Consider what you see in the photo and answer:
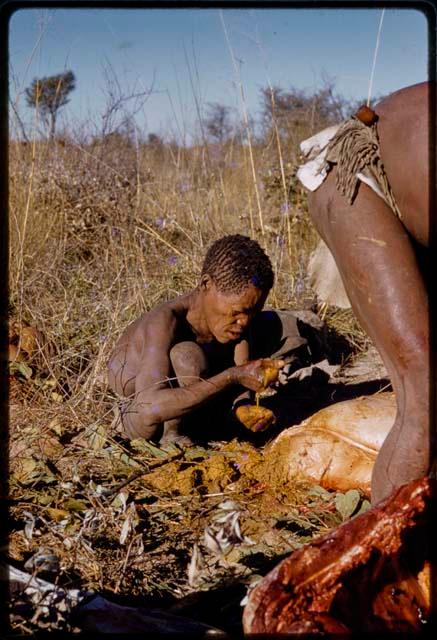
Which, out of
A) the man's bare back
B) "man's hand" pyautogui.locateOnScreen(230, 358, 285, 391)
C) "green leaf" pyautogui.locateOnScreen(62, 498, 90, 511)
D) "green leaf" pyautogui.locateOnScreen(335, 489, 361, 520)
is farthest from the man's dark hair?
"green leaf" pyautogui.locateOnScreen(62, 498, 90, 511)

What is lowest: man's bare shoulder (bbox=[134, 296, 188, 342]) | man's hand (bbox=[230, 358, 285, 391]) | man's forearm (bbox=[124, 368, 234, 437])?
man's forearm (bbox=[124, 368, 234, 437])

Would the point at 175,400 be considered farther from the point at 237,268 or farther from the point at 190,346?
the point at 237,268

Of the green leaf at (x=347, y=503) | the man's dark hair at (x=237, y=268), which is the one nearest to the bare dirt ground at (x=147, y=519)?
the green leaf at (x=347, y=503)

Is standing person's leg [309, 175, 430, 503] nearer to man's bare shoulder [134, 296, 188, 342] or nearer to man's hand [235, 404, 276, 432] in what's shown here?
man's hand [235, 404, 276, 432]

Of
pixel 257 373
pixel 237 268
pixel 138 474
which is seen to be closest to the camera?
pixel 138 474

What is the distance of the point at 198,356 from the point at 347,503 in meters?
0.99

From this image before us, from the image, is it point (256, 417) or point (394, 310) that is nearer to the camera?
point (394, 310)

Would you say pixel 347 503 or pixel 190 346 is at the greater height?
pixel 190 346

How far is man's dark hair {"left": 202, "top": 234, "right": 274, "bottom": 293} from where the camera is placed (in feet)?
10.4

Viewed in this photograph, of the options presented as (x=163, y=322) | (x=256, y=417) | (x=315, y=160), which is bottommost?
(x=256, y=417)

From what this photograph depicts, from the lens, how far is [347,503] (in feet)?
8.27

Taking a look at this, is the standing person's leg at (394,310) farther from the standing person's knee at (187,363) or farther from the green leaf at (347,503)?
the standing person's knee at (187,363)

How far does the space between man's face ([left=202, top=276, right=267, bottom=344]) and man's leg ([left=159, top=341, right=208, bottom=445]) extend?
0.15 meters

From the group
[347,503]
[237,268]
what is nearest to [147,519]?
[347,503]
